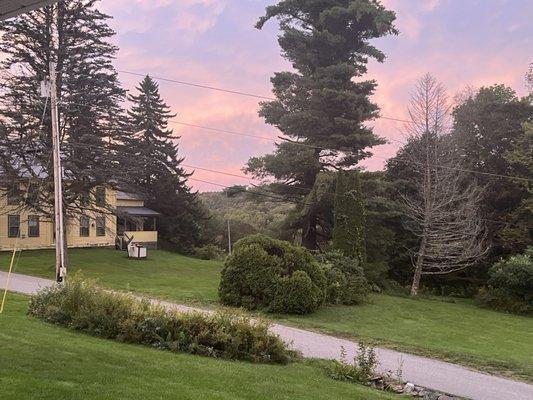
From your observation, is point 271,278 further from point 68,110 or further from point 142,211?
point 142,211

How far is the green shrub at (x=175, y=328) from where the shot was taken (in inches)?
394

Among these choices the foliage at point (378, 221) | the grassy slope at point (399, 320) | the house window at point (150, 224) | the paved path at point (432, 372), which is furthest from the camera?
the house window at point (150, 224)

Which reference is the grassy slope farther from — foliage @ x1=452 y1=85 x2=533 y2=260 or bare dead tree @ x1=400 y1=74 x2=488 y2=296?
foliage @ x1=452 y1=85 x2=533 y2=260

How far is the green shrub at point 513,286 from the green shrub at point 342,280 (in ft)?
25.3

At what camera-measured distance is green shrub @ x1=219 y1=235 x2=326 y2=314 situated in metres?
17.0

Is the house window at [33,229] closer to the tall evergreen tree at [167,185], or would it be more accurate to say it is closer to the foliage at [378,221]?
the tall evergreen tree at [167,185]

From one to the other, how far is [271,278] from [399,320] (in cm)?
458

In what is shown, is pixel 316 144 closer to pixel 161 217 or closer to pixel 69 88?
pixel 69 88

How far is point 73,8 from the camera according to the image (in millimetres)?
26281

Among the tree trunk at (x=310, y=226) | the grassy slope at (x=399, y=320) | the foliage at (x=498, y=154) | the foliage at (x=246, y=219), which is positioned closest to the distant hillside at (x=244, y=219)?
the foliage at (x=246, y=219)

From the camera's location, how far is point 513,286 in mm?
24484

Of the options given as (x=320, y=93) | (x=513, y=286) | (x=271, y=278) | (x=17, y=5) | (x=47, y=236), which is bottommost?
(x=513, y=286)

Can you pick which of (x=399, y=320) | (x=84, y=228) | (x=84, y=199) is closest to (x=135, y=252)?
(x=84, y=228)

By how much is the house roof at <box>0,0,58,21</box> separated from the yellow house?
69.6ft
